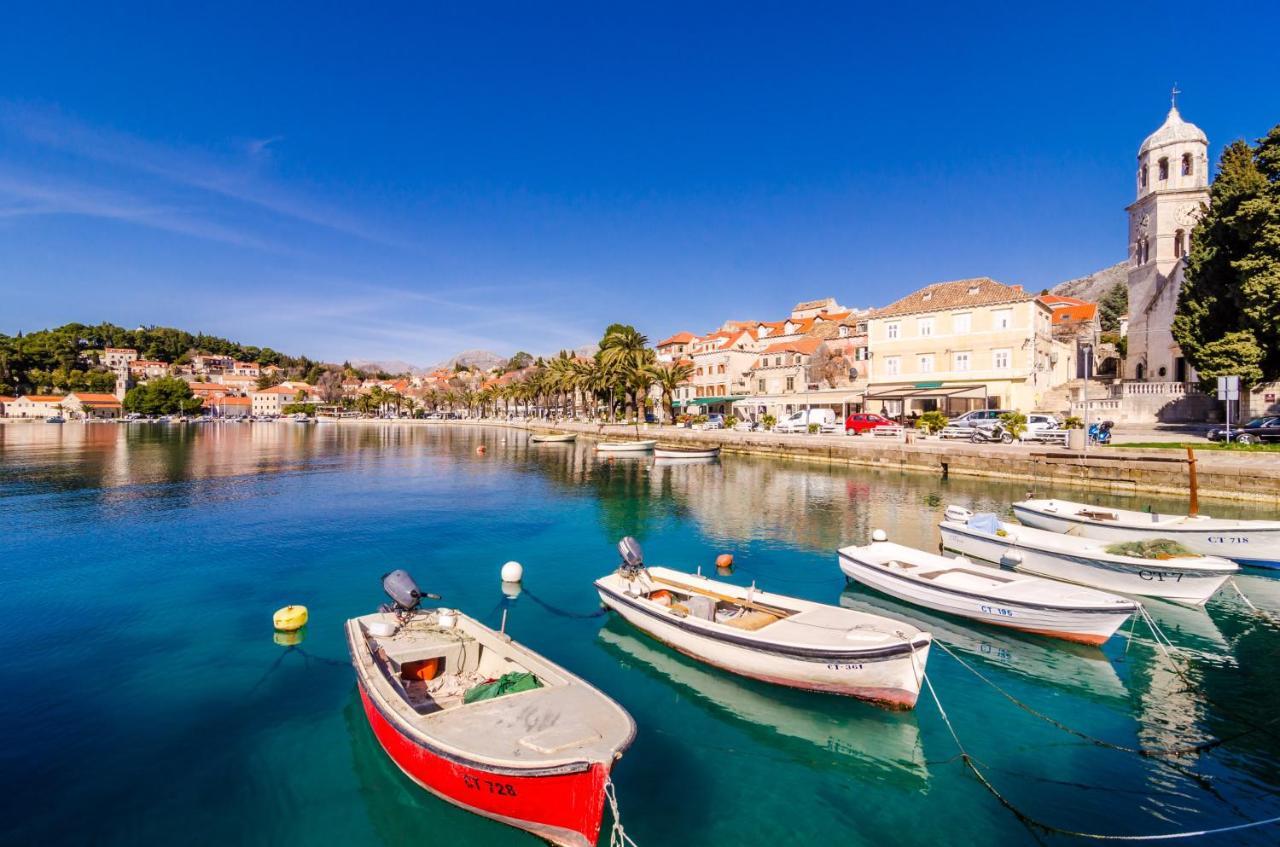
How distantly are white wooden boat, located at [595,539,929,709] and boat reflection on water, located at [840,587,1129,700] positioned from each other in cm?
340

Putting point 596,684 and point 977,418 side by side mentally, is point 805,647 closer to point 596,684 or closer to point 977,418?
point 596,684

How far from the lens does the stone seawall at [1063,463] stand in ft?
89.0

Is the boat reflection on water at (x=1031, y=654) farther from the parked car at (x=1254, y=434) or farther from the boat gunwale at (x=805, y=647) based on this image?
the parked car at (x=1254, y=434)

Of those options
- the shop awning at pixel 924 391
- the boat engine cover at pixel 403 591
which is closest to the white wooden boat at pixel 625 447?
the shop awning at pixel 924 391

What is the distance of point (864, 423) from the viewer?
168 feet

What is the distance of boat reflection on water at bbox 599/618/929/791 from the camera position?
29.4 ft

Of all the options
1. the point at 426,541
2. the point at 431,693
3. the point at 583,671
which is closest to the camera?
the point at 431,693

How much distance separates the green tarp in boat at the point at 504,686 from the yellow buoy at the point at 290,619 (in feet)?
24.9

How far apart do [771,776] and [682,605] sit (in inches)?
178

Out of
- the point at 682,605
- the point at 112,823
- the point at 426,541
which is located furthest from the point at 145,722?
the point at 426,541

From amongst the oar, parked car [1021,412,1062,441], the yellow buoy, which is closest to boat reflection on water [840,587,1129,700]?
the oar

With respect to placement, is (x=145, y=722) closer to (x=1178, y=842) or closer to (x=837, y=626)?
(x=837, y=626)

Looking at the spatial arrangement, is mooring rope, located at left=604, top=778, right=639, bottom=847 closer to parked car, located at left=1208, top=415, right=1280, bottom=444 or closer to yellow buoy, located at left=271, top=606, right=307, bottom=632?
yellow buoy, located at left=271, top=606, right=307, bottom=632

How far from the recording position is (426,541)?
23.7 metres
